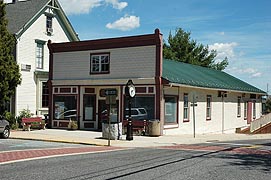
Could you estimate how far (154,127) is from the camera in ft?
79.4

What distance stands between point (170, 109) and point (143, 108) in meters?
1.72

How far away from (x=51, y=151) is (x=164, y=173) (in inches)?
260

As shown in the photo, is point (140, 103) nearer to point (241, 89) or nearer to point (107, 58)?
point (107, 58)

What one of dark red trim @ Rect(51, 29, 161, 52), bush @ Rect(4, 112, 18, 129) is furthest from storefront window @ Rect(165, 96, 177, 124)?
bush @ Rect(4, 112, 18, 129)

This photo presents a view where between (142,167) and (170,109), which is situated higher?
(170,109)

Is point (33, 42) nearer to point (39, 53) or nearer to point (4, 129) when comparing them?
point (39, 53)

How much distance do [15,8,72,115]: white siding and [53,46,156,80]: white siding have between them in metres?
3.33

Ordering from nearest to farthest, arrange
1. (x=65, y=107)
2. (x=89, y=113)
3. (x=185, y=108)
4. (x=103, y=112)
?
1. (x=185, y=108)
2. (x=103, y=112)
3. (x=89, y=113)
4. (x=65, y=107)

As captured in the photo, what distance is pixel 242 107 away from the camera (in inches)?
1516

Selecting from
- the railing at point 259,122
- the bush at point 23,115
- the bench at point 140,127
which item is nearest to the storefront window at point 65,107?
the bush at point 23,115

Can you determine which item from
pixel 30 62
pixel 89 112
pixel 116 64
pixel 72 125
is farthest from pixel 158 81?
pixel 30 62

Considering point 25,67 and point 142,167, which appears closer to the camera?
point 142,167

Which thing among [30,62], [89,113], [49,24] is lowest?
[89,113]

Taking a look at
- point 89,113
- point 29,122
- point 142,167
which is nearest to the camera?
point 142,167
